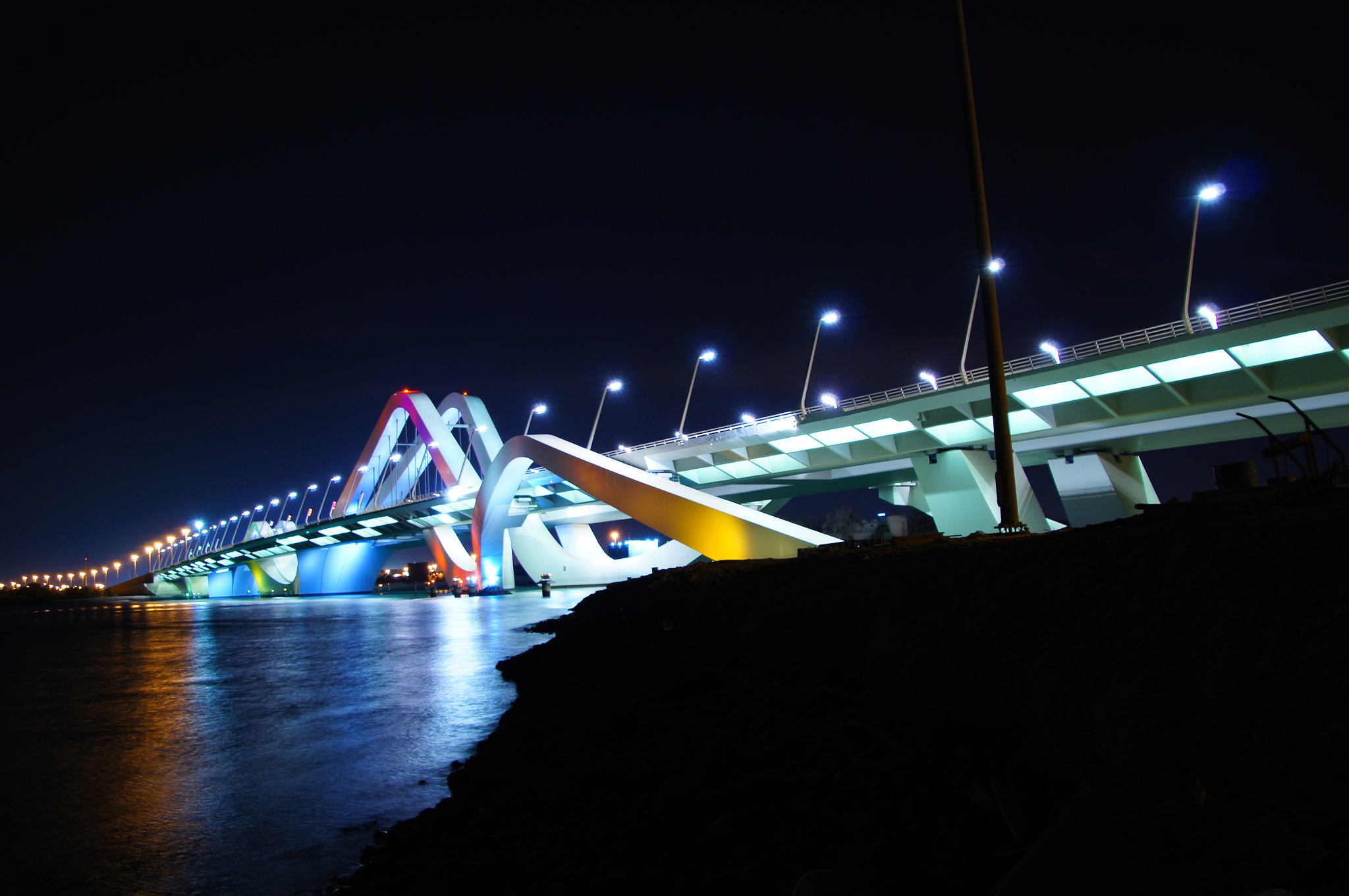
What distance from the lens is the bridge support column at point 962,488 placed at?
A: 36.4 meters

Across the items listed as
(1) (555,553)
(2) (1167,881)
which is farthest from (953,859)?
(1) (555,553)

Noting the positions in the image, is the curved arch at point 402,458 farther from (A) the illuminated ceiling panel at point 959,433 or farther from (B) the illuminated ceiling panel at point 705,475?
(A) the illuminated ceiling panel at point 959,433

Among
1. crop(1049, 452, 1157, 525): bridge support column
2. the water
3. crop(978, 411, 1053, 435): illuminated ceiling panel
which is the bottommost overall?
the water

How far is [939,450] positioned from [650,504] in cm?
1569

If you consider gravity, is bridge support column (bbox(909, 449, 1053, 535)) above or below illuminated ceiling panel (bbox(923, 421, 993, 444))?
below

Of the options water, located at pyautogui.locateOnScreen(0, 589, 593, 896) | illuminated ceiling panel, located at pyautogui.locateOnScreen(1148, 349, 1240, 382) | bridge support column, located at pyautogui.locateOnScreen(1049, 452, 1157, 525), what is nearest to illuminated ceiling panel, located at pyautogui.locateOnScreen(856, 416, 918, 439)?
bridge support column, located at pyautogui.locateOnScreen(1049, 452, 1157, 525)

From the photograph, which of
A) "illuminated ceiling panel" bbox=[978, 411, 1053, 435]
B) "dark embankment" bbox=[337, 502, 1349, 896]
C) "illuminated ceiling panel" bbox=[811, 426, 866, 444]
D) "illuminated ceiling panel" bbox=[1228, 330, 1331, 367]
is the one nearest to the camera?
"dark embankment" bbox=[337, 502, 1349, 896]

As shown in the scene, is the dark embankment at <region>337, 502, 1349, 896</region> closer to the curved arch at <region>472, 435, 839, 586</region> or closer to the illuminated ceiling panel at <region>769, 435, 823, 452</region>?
the curved arch at <region>472, 435, 839, 586</region>

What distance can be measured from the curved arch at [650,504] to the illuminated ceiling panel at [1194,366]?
13.7m

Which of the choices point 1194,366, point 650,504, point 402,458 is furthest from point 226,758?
point 402,458

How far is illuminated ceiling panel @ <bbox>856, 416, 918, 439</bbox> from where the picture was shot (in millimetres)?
36375

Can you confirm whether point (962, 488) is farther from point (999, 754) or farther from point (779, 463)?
point (999, 754)

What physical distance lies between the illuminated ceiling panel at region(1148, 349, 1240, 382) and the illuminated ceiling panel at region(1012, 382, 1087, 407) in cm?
311

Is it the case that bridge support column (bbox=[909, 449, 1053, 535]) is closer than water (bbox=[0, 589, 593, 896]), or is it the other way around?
water (bbox=[0, 589, 593, 896])
